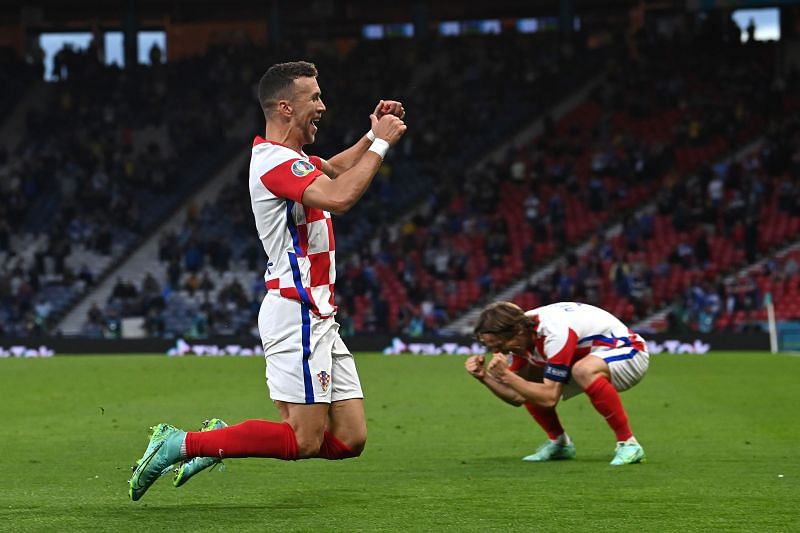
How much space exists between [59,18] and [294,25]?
977cm

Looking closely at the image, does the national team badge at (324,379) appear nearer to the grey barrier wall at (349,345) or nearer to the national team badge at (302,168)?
the national team badge at (302,168)

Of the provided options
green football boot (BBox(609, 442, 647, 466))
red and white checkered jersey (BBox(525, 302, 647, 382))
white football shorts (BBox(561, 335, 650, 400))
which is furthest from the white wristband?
green football boot (BBox(609, 442, 647, 466))

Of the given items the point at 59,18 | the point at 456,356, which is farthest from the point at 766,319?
the point at 59,18

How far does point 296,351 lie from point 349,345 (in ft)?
76.8

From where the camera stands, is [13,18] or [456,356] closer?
[456,356]

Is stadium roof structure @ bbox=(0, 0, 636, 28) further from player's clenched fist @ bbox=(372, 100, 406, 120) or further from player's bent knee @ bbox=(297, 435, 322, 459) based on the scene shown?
player's bent knee @ bbox=(297, 435, 322, 459)

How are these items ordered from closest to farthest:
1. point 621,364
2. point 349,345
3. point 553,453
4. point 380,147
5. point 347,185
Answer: point 347,185 → point 380,147 → point 621,364 → point 553,453 → point 349,345

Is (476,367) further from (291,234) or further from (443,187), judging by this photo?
(443,187)

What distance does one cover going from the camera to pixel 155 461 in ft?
22.5

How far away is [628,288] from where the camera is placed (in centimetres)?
3189

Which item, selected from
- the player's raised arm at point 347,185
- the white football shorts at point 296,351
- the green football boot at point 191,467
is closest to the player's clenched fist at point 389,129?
the player's raised arm at point 347,185

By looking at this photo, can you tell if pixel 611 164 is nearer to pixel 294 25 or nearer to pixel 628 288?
pixel 628 288

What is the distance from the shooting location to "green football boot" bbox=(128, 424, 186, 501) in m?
6.87

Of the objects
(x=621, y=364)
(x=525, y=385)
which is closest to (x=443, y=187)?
(x=621, y=364)
